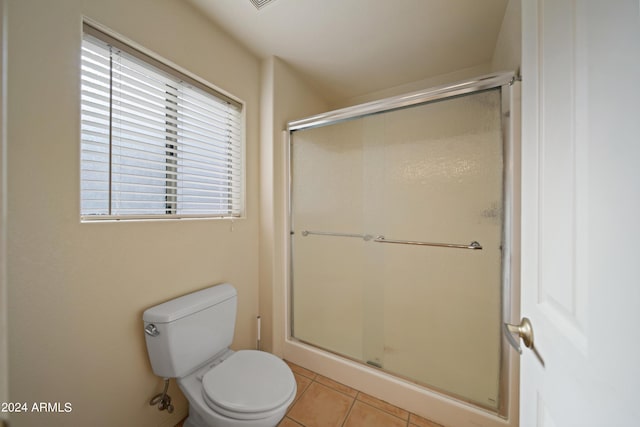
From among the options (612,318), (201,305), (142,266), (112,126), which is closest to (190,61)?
(112,126)

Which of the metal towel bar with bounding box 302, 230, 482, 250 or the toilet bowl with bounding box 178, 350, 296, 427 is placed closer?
the toilet bowl with bounding box 178, 350, 296, 427

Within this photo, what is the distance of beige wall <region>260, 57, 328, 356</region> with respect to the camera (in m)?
1.57

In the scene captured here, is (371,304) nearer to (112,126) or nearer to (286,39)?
(112,126)

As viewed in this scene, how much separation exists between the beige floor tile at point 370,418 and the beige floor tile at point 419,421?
0.05 m

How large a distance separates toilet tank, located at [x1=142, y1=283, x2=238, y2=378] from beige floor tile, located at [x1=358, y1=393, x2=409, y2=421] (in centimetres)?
91

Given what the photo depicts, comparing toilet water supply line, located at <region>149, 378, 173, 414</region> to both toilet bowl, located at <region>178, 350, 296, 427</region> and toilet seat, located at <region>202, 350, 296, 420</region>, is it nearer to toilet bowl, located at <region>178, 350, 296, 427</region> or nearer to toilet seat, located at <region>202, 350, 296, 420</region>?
toilet bowl, located at <region>178, 350, 296, 427</region>

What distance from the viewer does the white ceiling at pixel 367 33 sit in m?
1.17

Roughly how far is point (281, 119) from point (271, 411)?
167cm

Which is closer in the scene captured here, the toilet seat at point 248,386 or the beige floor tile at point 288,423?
the toilet seat at point 248,386

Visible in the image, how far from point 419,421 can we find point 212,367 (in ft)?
3.79

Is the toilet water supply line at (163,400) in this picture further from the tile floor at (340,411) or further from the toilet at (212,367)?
the tile floor at (340,411)

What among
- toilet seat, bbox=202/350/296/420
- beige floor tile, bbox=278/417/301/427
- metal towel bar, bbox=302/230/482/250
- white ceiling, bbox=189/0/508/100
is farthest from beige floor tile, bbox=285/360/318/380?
white ceiling, bbox=189/0/508/100

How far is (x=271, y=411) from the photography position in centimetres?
86

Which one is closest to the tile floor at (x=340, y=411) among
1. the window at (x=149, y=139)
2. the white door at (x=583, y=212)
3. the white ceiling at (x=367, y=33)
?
the white door at (x=583, y=212)
